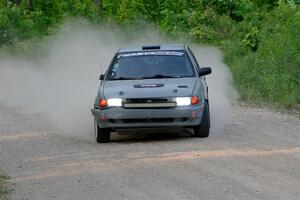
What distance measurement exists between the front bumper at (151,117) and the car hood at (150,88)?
9.6 inches

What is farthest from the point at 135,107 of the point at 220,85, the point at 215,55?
the point at 215,55

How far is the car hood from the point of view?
12.5 m

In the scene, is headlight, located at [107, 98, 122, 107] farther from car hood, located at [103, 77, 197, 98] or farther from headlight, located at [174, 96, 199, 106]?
headlight, located at [174, 96, 199, 106]

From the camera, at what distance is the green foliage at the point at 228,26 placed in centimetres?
2017

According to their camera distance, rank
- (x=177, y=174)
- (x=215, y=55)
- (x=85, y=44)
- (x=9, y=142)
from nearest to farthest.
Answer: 1. (x=177, y=174)
2. (x=9, y=142)
3. (x=215, y=55)
4. (x=85, y=44)

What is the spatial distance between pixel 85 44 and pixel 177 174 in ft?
73.7

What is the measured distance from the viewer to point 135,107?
12.4 m

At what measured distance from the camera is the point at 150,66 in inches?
544

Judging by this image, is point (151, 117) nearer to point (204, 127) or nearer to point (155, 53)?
point (204, 127)

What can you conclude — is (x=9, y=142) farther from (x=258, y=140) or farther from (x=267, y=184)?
(x=267, y=184)

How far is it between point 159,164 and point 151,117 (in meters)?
2.06

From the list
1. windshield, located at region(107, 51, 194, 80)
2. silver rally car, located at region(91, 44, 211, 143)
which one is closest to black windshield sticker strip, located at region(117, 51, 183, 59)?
windshield, located at region(107, 51, 194, 80)

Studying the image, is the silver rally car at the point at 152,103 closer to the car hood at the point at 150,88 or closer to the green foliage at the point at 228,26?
the car hood at the point at 150,88

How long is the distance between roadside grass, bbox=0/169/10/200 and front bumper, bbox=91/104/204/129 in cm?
255
